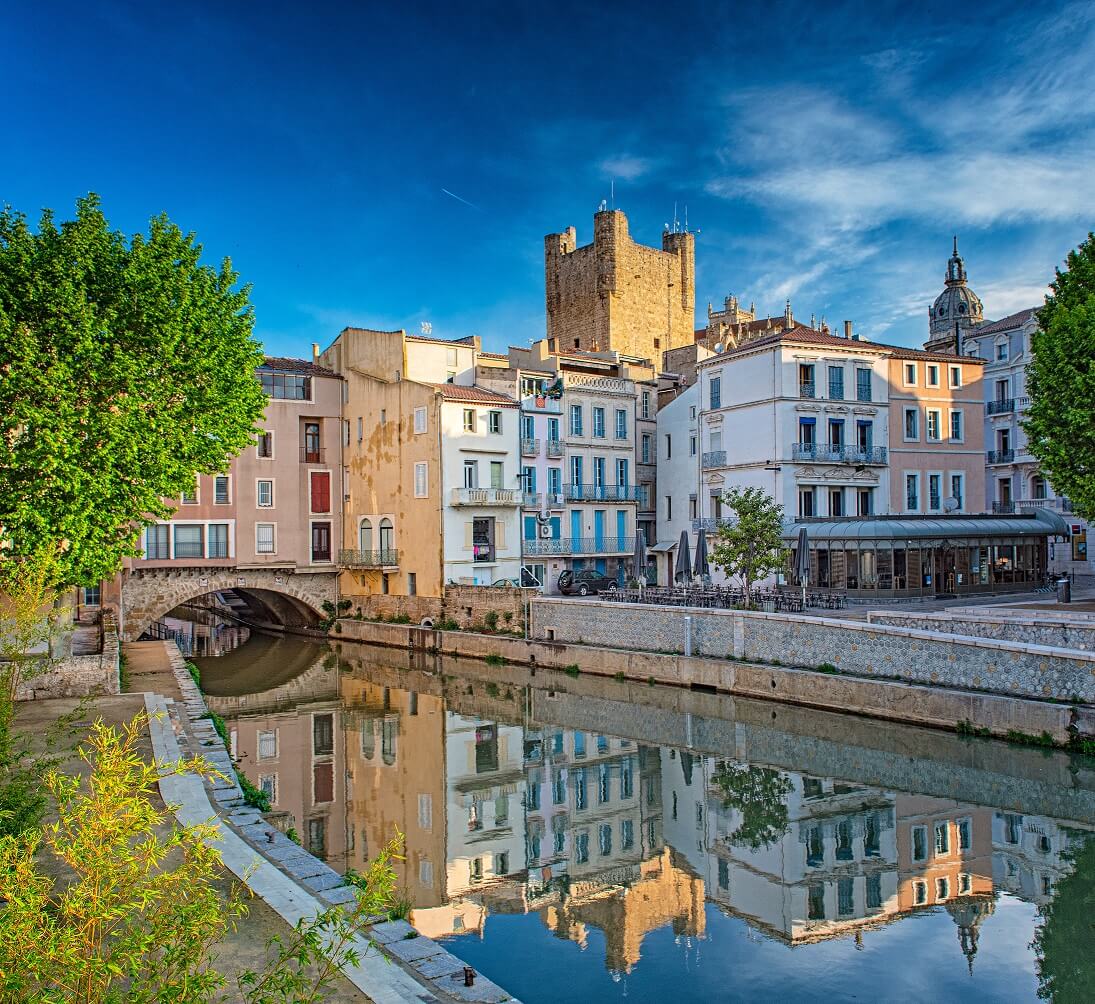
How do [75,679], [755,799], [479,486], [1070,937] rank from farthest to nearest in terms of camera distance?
[479,486], [75,679], [755,799], [1070,937]

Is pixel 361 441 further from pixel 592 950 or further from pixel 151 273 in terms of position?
pixel 592 950

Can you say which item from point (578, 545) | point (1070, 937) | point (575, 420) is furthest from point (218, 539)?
point (1070, 937)

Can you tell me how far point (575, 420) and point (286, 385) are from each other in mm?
14907

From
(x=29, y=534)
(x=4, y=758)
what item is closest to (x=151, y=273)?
(x=29, y=534)

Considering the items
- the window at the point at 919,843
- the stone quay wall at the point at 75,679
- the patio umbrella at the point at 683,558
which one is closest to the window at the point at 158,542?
the stone quay wall at the point at 75,679

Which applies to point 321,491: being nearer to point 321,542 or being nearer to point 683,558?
point 321,542

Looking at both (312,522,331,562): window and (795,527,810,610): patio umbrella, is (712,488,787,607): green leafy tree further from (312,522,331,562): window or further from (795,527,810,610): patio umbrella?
(312,522,331,562): window

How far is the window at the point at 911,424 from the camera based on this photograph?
4538cm

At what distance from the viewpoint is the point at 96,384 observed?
2381cm

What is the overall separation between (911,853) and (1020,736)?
21.8 ft

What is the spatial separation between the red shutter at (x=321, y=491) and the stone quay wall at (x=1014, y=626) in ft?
98.7

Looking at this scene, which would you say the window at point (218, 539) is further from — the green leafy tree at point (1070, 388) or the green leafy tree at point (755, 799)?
the green leafy tree at point (1070, 388)

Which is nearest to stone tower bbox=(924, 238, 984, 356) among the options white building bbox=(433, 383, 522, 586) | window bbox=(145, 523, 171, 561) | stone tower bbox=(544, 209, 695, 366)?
stone tower bbox=(544, 209, 695, 366)

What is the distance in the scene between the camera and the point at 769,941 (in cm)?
1395
